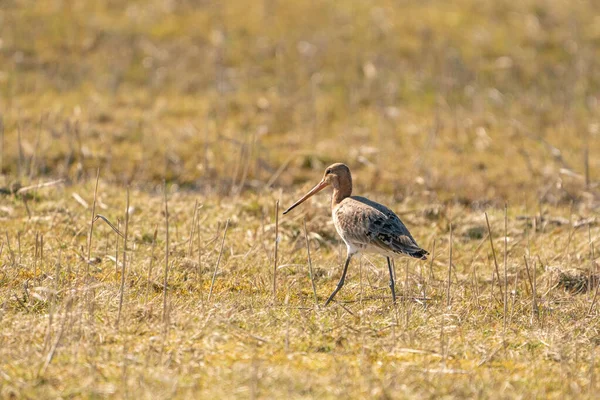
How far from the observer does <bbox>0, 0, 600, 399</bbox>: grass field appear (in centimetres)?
623

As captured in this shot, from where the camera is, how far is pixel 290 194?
11.2m

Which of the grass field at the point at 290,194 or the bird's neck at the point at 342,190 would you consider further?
the bird's neck at the point at 342,190

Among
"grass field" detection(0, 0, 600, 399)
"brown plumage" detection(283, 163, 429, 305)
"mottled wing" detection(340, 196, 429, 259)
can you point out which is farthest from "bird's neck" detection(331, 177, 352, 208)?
"mottled wing" detection(340, 196, 429, 259)

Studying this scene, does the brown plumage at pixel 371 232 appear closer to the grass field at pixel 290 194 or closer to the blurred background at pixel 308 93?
the grass field at pixel 290 194

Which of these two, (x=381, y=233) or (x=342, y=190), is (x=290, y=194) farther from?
(x=381, y=233)

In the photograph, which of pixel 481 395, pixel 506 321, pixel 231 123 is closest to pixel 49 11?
pixel 231 123

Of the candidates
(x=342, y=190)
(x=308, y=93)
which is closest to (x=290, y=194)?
(x=342, y=190)

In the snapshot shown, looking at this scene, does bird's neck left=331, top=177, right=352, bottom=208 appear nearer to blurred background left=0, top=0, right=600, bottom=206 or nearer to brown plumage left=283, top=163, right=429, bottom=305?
brown plumage left=283, top=163, right=429, bottom=305

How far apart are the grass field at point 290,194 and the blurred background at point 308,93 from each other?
56 millimetres

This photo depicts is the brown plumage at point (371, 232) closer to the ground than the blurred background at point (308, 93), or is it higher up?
higher up

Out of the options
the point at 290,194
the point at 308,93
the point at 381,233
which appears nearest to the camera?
the point at 381,233

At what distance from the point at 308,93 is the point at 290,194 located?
5.20 metres

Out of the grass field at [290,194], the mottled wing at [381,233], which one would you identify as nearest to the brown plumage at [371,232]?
the mottled wing at [381,233]

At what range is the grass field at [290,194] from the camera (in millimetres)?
6230
